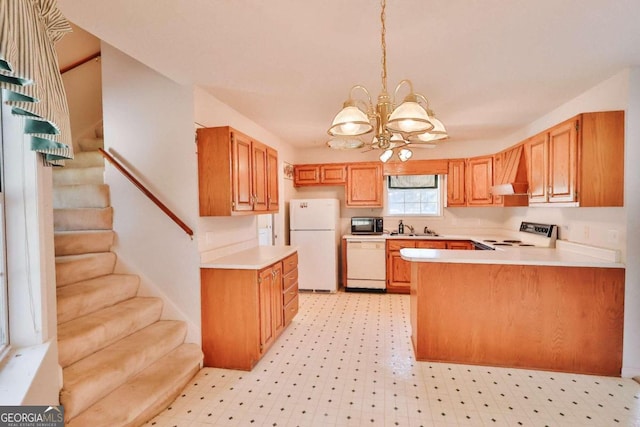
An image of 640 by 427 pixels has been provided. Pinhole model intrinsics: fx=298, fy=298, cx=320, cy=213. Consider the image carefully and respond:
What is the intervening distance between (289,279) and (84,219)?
2.06 metres

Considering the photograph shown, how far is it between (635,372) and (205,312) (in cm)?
360

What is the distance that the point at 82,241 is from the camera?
261cm

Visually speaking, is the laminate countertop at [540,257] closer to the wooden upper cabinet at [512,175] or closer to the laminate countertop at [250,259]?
the wooden upper cabinet at [512,175]

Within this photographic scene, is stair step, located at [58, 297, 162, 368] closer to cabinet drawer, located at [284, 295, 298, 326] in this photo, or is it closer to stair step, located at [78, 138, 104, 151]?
cabinet drawer, located at [284, 295, 298, 326]

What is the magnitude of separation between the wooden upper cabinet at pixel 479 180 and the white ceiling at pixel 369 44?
1534 mm

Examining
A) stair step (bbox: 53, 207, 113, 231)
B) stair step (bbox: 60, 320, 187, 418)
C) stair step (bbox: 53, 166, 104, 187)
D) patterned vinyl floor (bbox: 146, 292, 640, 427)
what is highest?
stair step (bbox: 53, 166, 104, 187)

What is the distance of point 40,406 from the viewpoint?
141 cm

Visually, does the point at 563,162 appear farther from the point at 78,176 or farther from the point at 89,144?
the point at 89,144

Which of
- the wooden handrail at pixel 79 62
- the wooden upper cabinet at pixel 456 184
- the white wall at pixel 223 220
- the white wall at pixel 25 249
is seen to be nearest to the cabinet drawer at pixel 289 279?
the white wall at pixel 223 220

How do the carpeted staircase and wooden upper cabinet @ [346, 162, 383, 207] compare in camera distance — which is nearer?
the carpeted staircase

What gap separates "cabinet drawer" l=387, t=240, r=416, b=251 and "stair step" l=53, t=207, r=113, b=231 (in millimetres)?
3661

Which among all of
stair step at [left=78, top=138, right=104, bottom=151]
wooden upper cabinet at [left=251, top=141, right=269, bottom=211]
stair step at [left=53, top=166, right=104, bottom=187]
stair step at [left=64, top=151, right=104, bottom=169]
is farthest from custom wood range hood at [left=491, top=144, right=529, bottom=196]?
stair step at [left=78, top=138, right=104, bottom=151]

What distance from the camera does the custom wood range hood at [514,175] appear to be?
339 cm

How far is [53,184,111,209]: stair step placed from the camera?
9.16ft
